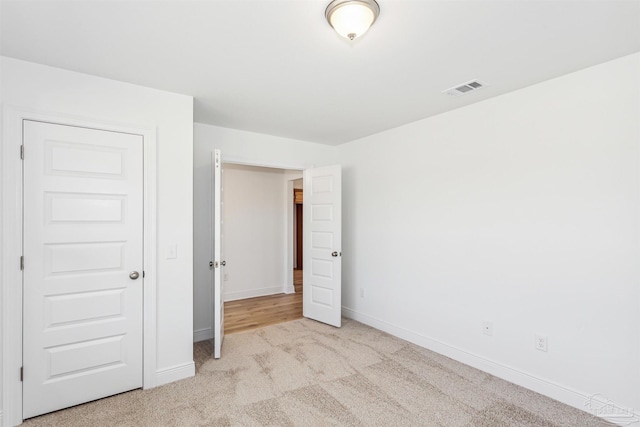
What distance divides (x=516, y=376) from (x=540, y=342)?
38 cm

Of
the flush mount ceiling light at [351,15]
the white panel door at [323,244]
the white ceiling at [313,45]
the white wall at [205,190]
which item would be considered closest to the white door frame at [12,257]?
the white ceiling at [313,45]

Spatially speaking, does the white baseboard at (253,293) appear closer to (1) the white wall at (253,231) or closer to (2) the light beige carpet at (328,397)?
(1) the white wall at (253,231)

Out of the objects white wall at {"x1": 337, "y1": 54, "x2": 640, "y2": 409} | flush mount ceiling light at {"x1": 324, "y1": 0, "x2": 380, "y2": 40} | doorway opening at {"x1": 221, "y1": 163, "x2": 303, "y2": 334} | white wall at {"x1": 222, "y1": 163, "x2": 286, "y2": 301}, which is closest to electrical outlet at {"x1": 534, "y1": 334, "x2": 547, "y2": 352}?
white wall at {"x1": 337, "y1": 54, "x2": 640, "y2": 409}

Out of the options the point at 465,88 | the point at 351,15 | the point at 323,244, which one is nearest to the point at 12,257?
the point at 351,15

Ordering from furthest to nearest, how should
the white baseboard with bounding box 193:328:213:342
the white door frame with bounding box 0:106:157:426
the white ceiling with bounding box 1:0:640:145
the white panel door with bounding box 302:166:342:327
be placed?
the white panel door with bounding box 302:166:342:327
the white baseboard with bounding box 193:328:213:342
the white door frame with bounding box 0:106:157:426
the white ceiling with bounding box 1:0:640:145

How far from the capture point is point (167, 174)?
275 centimetres

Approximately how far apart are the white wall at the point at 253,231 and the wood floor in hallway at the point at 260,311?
0.29 m

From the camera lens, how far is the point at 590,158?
2332mm

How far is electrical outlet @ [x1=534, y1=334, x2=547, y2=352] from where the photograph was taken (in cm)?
255

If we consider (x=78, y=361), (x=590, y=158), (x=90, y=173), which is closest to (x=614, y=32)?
(x=590, y=158)

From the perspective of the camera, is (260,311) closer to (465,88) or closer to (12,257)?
(12,257)

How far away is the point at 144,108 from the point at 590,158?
3.51m

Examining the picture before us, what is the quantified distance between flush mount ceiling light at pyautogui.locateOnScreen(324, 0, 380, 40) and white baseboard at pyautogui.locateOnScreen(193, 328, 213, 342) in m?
3.46

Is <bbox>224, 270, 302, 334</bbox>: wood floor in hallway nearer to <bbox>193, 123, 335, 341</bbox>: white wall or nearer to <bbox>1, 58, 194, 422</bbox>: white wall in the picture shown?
<bbox>193, 123, 335, 341</bbox>: white wall
